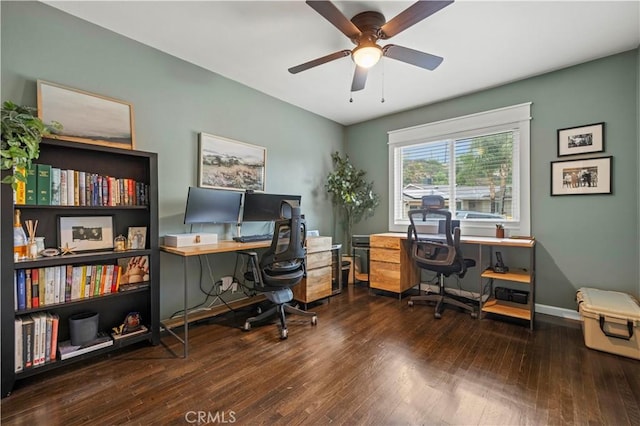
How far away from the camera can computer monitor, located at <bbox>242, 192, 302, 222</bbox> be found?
3102 millimetres

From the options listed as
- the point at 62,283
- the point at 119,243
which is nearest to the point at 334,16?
the point at 119,243

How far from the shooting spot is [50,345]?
1858mm

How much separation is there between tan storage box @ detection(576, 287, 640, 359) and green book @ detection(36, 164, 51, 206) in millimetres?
4151

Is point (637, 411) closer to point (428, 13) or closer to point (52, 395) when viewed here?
point (428, 13)

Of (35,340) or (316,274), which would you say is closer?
(35,340)

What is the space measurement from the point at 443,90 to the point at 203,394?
3.90m

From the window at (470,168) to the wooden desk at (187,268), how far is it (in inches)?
94.5

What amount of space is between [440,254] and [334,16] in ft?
8.19

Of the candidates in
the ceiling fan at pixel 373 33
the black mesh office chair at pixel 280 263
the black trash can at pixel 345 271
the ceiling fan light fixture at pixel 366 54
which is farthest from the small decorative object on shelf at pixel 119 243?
the black trash can at pixel 345 271

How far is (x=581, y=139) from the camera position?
2811 mm

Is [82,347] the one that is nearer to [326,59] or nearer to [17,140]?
[17,140]

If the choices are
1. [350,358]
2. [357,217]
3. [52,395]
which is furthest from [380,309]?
[52,395]

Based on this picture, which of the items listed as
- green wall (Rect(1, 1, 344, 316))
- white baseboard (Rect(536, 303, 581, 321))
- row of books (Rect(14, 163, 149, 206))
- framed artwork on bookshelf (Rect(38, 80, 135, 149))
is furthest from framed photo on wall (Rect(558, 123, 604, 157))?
framed artwork on bookshelf (Rect(38, 80, 135, 149))

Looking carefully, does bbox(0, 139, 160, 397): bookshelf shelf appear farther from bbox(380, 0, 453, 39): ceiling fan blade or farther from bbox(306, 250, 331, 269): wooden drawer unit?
bbox(380, 0, 453, 39): ceiling fan blade
